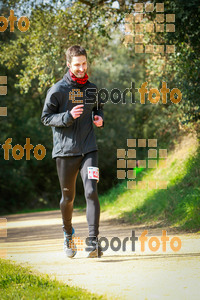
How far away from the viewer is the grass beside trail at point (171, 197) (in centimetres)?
1062

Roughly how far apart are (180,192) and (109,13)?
509 centimetres

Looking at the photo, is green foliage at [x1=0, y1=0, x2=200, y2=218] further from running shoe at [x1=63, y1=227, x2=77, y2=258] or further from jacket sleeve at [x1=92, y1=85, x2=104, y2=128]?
running shoe at [x1=63, y1=227, x2=77, y2=258]

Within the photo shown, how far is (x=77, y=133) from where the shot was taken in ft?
20.6

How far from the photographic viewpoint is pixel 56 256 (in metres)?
6.93

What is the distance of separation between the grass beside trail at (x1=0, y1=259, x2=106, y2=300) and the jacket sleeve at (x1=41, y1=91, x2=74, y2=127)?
1.72 metres

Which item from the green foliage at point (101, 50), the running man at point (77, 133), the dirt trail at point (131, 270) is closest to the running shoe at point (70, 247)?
the dirt trail at point (131, 270)

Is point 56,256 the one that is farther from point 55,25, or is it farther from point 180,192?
point 55,25

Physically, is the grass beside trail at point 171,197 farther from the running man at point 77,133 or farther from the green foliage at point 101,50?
the running man at point 77,133

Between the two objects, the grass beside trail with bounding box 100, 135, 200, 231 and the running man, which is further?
the grass beside trail with bounding box 100, 135, 200, 231

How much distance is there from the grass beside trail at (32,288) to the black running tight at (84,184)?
96 centimetres

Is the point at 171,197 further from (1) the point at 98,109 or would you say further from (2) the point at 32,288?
(2) the point at 32,288

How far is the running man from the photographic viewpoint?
6195mm

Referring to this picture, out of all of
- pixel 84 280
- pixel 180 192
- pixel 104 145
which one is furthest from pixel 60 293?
pixel 104 145

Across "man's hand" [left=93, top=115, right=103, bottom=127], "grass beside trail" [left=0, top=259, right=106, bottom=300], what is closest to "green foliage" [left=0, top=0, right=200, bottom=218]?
"man's hand" [left=93, top=115, right=103, bottom=127]
